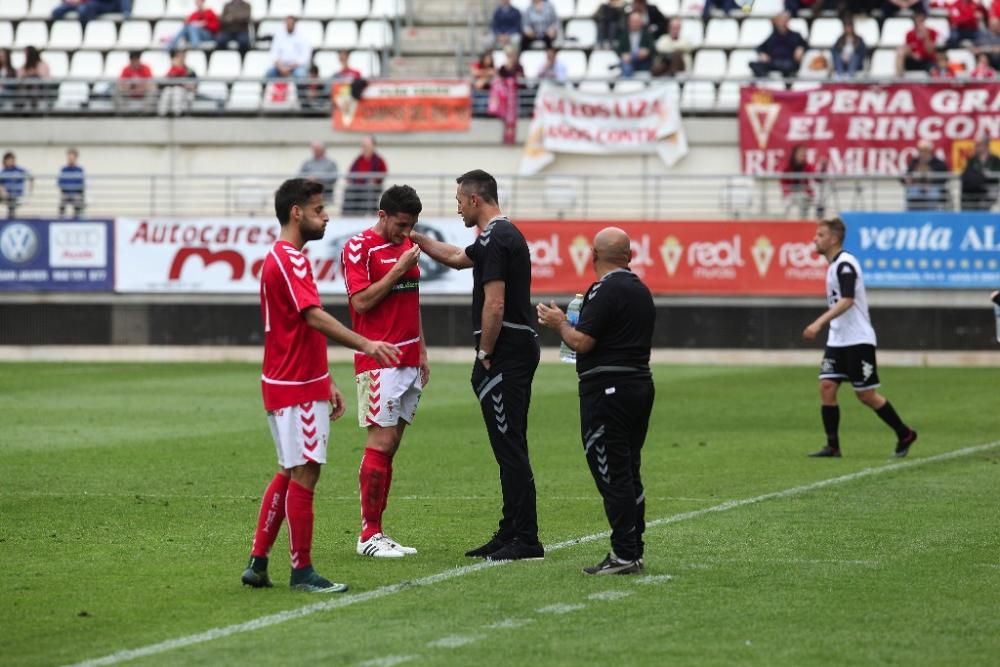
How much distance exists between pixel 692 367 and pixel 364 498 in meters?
19.7

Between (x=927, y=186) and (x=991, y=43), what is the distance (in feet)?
15.8

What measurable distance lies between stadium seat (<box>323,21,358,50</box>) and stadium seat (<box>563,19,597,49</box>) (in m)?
4.52

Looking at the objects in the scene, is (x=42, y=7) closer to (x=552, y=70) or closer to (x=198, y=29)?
(x=198, y=29)

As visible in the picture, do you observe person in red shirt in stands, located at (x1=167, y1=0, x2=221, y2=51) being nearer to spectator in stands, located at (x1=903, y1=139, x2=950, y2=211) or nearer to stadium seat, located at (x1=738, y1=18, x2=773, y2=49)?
stadium seat, located at (x1=738, y1=18, x2=773, y2=49)

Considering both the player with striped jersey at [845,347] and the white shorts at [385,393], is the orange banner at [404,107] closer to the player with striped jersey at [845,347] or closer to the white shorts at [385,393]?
the player with striped jersey at [845,347]

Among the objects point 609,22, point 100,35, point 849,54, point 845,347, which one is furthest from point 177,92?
point 845,347

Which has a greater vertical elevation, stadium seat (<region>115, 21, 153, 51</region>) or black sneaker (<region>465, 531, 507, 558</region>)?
stadium seat (<region>115, 21, 153, 51</region>)

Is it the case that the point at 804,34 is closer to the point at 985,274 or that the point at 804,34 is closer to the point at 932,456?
the point at 985,274

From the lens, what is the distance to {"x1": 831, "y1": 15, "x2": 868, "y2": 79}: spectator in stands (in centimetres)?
3497

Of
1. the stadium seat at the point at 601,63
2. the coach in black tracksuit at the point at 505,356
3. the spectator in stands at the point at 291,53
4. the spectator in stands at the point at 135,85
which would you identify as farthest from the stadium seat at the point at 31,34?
the coach in black tracksuit at the point at 505,356

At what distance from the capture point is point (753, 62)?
117 ft

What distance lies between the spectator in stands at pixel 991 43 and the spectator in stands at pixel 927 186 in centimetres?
312

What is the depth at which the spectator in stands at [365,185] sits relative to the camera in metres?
33.9

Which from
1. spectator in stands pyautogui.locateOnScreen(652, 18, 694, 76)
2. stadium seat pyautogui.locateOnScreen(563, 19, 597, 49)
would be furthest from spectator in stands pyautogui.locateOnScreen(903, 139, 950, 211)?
stadium seat pyautogui.locateOnScreen(563, 19, 597, 49)
